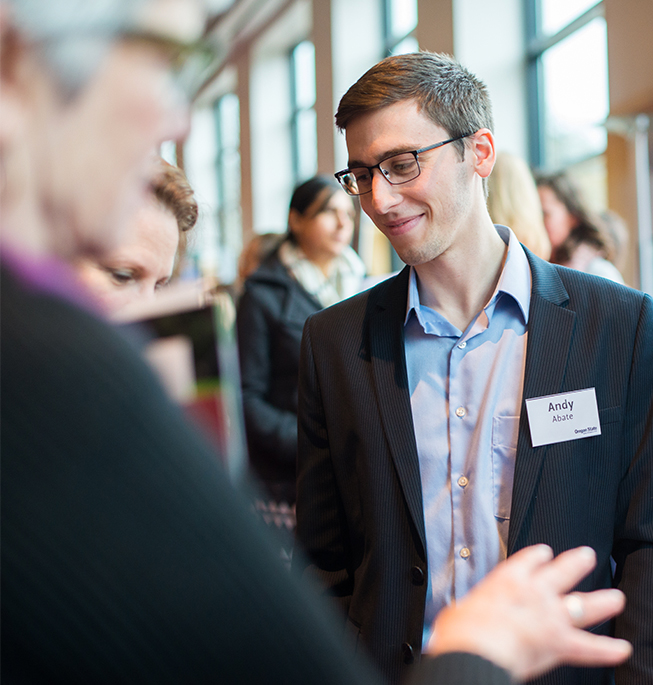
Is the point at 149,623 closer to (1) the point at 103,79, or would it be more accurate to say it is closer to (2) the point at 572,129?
(1) the point at 103,79

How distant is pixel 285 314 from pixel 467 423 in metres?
1.52

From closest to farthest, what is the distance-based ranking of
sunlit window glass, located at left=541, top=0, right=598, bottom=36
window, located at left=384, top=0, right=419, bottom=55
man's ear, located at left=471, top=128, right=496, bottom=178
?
man's ear, located at left=471, top=128, right=496, bottom=178
sunlit window glass, located at left=541, top=0, right=598, bottom=36
window, located at left=384, top=0, right=419, bottom=55

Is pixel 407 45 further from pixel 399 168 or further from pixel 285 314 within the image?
pixel 399 168

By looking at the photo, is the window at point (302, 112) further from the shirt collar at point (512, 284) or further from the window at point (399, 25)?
the shirt collar at point (512, 284)

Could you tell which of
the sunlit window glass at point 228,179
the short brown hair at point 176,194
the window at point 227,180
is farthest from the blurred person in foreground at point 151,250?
the sunlit window glass at point 228,179

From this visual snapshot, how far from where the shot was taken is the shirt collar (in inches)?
56.3

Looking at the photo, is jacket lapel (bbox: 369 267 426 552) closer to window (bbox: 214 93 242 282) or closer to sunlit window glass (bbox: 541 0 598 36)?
sunlit window glass (bbox: 541 0 598 36)

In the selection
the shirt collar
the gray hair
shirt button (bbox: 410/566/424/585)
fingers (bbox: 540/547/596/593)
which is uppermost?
the gray hair

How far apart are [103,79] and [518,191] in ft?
6.92

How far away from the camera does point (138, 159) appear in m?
0.52

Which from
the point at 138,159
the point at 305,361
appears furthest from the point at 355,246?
the point at 138,159

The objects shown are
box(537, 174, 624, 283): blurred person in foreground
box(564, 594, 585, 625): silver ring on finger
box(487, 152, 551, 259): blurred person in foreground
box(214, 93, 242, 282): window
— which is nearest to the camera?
box(564, 594, 585, 625): silver ring on finger

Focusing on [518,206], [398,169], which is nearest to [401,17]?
[518,206]

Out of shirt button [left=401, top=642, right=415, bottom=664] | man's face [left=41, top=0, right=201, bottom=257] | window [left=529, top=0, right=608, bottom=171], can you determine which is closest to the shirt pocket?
shirt button [left=401, top=642, right=415, bottom=664]
